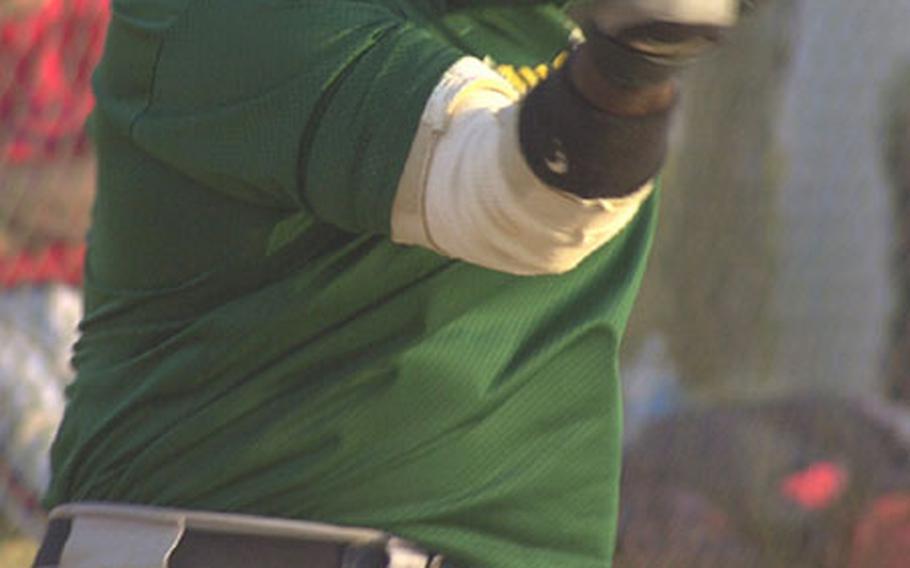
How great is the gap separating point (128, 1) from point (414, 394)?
0.52m

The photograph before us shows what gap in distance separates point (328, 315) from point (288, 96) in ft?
1.03

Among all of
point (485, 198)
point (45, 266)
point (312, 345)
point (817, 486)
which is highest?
point (485, 198)

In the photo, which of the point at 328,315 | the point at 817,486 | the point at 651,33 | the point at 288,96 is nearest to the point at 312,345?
the point at 328,315

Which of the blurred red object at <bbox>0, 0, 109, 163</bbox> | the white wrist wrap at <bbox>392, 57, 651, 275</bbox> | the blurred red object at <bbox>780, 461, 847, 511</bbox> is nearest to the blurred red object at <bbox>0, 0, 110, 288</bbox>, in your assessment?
the blurred red object at <bbox>0, 0, 109, 163</bbox>

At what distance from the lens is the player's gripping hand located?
66.5 inches

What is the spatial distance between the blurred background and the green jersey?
1564 millimetres

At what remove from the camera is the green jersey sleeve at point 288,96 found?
1.98 metres

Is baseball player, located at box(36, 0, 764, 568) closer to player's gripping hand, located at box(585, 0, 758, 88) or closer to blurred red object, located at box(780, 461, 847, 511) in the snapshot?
player's gripping hand, located at box(585, 0, 758, 88)

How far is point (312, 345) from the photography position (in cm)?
228

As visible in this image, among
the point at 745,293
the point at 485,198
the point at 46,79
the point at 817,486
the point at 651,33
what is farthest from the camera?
the point at 745,293

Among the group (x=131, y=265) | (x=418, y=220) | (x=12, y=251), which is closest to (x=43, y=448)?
(x=12, y=251)

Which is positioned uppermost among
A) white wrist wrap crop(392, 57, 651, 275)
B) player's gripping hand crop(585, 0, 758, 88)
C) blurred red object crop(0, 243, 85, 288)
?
player's gripping hand crop(585, 0, 758, 88)

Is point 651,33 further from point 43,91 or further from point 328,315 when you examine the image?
point 43,91

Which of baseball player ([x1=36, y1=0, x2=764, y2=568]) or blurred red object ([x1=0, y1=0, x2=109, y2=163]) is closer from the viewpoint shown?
baseball player ([x1=36, y1=0, x2=764, y2=568])
